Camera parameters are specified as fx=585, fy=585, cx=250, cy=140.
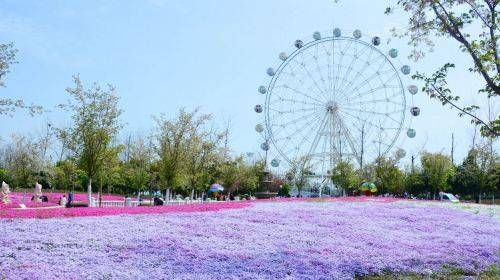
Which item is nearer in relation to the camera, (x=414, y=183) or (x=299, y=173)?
(x=414, y=183)

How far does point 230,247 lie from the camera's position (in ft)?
46.7

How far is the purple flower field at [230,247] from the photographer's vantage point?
36.7 feet

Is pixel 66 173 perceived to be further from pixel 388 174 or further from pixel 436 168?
pixel 436 168

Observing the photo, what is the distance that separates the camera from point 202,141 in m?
44.0

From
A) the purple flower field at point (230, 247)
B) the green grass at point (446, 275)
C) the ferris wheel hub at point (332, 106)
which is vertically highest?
the ferris wheel hub at point (332, 106)

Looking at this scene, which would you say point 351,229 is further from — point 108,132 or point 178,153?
point 178,153

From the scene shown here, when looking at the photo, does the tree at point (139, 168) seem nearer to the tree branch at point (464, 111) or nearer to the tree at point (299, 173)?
the tree at point (299, 173)

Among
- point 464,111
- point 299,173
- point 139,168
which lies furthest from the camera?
point 299,173

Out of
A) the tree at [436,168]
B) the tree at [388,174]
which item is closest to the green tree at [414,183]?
the tree at [436,168]

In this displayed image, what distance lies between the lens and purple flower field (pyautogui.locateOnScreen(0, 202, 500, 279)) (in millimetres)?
11195

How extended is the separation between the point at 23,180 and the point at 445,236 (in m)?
47.0

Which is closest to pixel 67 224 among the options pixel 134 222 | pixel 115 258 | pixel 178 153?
pixel 134 222

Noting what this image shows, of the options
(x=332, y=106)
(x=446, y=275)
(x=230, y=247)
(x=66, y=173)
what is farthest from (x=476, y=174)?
(x=230, y=247)

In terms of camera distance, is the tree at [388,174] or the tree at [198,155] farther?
the tree at [388,174]
